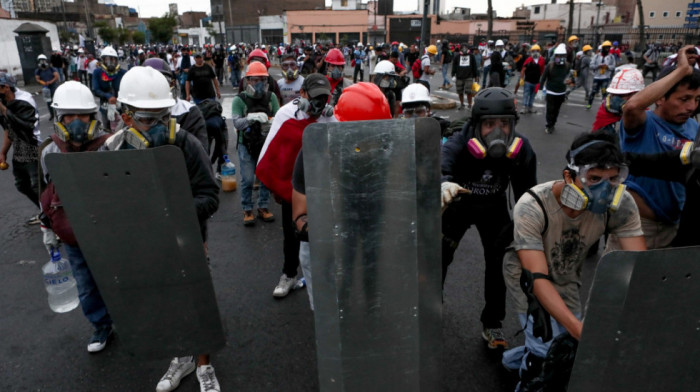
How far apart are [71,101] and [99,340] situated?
5.37 ft

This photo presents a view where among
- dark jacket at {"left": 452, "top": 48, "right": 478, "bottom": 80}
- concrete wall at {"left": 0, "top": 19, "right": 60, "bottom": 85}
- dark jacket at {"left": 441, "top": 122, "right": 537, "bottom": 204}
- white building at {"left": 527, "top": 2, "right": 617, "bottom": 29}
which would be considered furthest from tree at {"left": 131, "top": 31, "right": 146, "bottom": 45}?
dark jacket at {"left": 441, "top": 122, "right": 537, "bottom": 204}

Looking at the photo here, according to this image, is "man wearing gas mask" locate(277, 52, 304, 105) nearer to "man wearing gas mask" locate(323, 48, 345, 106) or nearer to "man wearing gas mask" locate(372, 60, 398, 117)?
"man wearing gas mask" locate(323, 48, 345, 106)

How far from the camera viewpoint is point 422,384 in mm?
1629

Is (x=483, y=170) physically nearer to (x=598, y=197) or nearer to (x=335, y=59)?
(x=598, y=197)

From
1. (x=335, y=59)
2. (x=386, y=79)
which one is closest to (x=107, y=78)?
(x=335, y=59)

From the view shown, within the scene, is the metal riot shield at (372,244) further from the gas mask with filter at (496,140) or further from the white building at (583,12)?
the white building at (583,12)

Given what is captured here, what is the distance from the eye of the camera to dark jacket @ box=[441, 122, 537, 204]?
2.96 metres

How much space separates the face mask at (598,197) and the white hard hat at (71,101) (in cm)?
292

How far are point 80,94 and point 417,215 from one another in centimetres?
260

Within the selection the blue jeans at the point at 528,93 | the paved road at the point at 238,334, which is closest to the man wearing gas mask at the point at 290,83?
the paved road at the point at 238,334

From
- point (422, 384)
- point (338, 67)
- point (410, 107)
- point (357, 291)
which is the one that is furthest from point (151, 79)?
point (338, 67)

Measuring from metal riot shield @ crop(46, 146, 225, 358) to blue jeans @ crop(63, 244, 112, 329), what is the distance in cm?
89

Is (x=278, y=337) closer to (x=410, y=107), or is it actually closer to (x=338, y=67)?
(x=410, y=107)

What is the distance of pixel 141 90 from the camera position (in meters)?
2.66
